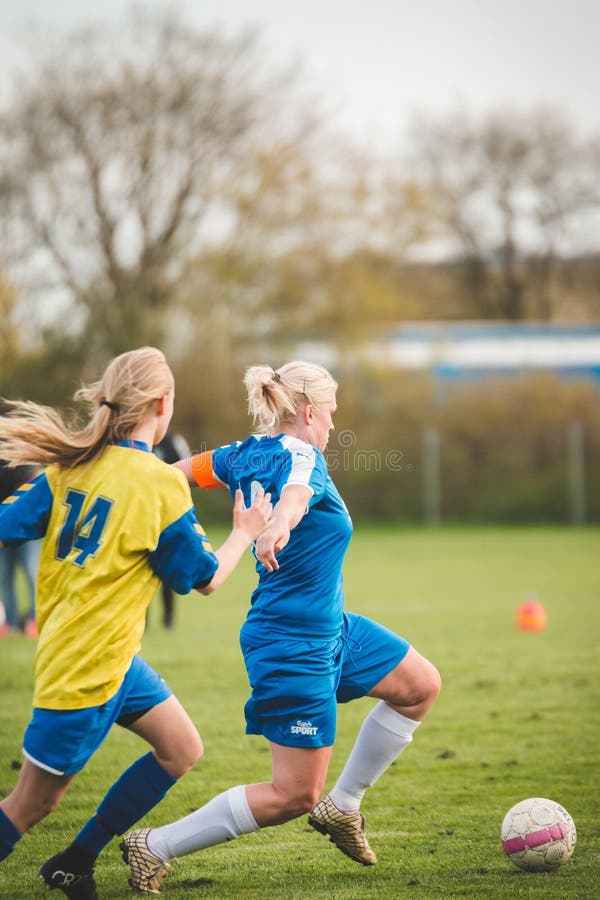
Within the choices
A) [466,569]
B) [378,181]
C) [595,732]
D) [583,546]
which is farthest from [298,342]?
Result: [595,732]

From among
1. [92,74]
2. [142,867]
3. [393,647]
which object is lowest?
[142,867]

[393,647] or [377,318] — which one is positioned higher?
[377,318]

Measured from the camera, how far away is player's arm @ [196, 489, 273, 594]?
328cm

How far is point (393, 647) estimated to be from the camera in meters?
4.07

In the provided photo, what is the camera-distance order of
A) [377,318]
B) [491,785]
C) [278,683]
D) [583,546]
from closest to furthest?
[278,683] < [491,785] < [583,546] < [377,318]

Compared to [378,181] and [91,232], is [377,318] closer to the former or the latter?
[378,181]

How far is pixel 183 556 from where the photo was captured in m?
3.22

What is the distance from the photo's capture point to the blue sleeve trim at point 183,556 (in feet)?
10.6

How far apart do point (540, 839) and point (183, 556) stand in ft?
6.13

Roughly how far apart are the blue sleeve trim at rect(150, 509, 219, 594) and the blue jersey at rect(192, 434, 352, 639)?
0.49m

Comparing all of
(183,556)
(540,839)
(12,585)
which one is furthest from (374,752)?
(12,585)

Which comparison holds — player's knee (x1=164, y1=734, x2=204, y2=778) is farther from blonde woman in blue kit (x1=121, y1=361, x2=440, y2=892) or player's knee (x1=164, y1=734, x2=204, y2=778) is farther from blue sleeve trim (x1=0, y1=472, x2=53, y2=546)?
blue sleeve trim (x1=0, y1=472, x2=53, y2=546)

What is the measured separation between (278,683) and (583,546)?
16223 millimetres

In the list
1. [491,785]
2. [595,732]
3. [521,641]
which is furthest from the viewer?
[521,641]
